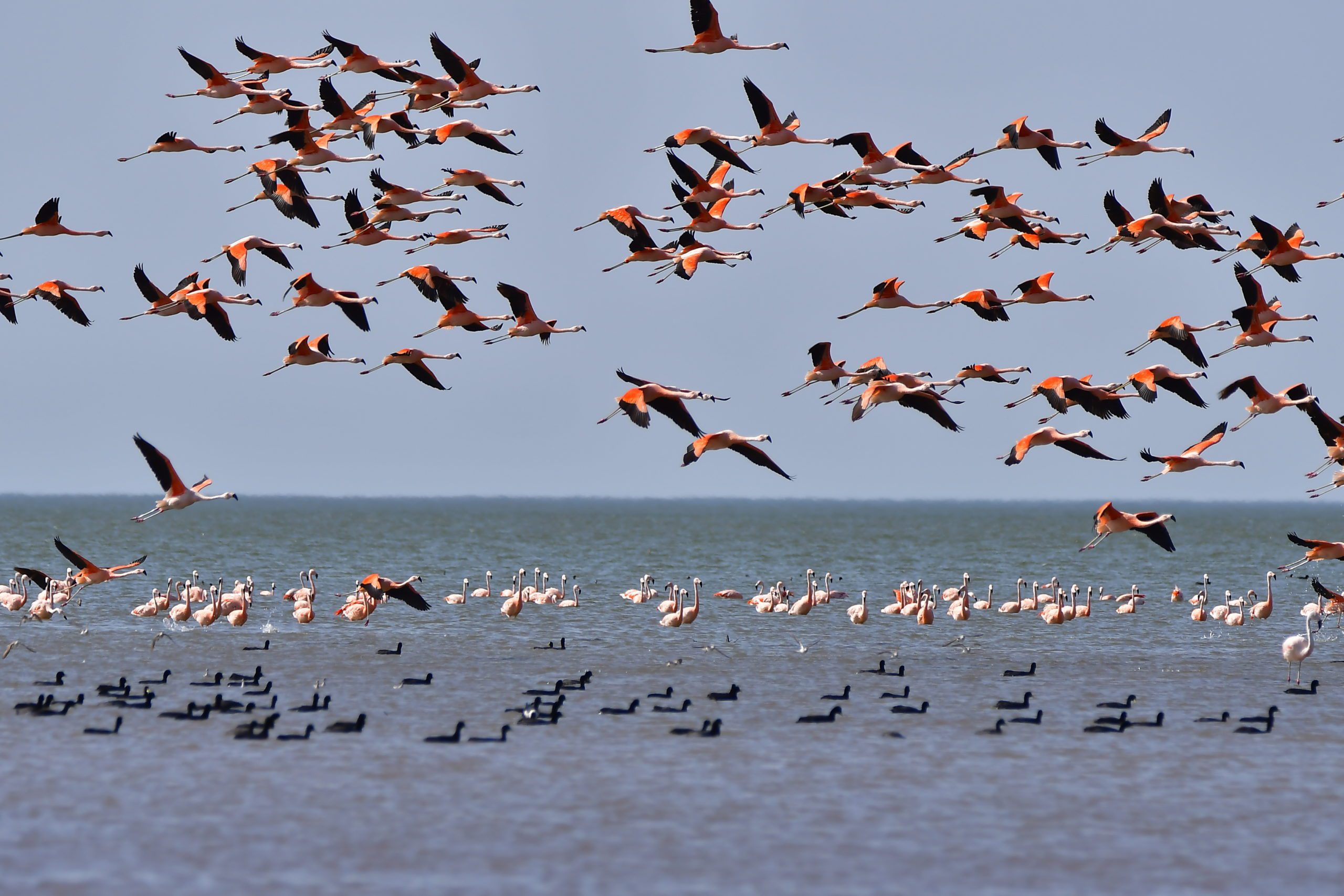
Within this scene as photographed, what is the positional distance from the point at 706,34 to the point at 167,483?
953 centimetres

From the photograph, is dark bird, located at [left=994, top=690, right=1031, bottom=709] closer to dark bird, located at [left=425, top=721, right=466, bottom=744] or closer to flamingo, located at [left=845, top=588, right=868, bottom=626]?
dark bird, located at [left=425, top=721, right=466, bottom=744]

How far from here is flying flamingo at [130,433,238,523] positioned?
23141mm

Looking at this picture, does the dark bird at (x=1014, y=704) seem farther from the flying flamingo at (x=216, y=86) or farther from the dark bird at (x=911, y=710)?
the flying flamingo at (x=216, y=86)

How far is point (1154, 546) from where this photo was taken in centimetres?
9231

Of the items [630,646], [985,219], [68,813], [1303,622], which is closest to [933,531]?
[1303,622]

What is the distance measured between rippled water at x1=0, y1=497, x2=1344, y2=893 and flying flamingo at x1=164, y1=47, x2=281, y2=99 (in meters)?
8.66

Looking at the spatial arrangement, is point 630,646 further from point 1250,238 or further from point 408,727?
point 1250,238

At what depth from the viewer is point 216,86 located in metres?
24.8

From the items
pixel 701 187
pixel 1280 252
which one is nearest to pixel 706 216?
pixel 701 187

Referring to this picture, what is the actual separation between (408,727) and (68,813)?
6051 mm

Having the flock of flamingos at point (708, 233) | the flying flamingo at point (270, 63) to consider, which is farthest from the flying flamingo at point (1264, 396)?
the flying flamingo at point (270, 63)

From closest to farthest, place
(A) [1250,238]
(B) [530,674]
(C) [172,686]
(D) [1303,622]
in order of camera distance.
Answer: (A) [1250,238]
(C) [172,686]
(B) [530,674]
(D) [1303,622]

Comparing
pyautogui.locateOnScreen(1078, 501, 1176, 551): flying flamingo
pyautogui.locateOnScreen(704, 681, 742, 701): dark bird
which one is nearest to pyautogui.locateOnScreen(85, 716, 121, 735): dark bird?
pyautogui.locateOnScreen(704, 681, 742, 701): dark bird

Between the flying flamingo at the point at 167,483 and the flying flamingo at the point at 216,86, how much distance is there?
5.20 m
